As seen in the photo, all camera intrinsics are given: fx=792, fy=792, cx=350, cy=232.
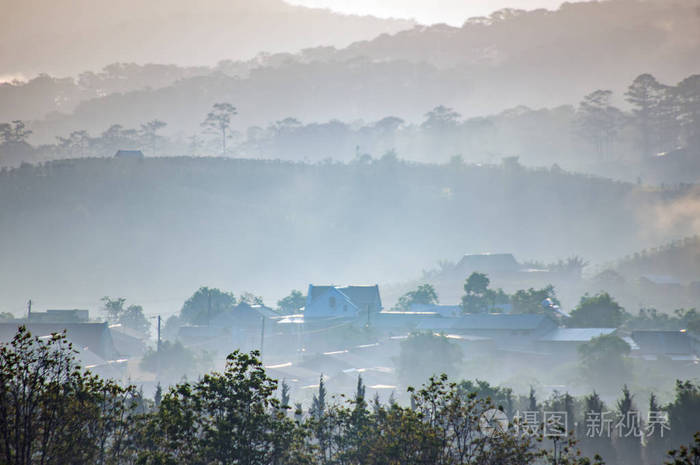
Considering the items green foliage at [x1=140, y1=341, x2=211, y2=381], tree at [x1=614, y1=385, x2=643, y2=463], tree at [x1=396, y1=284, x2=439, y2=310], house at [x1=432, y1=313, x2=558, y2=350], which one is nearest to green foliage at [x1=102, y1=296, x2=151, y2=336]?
green foliage at [x1=140, y1=341, x2=211, y2=381]

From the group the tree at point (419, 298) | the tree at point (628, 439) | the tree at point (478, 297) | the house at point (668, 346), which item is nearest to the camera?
the tree at point (628, 439)

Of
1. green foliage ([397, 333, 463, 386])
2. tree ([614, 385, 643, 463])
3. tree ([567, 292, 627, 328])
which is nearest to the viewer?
tree ([614, 385, 643, 463])

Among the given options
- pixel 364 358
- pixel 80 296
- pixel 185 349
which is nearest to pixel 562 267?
pixel 364 358

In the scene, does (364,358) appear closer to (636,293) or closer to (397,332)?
(397,332)

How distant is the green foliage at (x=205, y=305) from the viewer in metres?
135

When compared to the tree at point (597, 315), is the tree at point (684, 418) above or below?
below

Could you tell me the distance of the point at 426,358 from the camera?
10238 cm

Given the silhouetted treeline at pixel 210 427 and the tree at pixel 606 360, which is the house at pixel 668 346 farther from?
the silhouetted treeline at pixel 210 427

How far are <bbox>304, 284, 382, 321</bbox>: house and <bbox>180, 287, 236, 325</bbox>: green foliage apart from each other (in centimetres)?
1409

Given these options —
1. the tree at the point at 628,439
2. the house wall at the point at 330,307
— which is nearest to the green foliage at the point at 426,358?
the house wall at the point at 330,307

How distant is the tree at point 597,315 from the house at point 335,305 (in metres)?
33.6

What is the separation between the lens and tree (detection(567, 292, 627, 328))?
12119cm

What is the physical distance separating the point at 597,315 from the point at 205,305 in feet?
217

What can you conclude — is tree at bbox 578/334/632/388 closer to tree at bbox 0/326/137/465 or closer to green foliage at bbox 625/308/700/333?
green foliage at bbox 625/308/700/333
